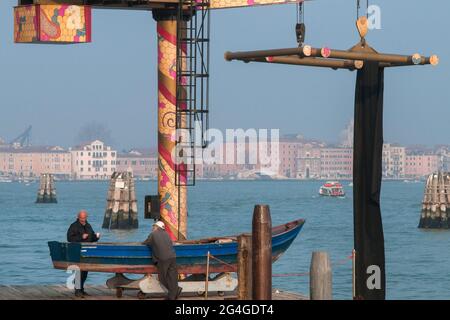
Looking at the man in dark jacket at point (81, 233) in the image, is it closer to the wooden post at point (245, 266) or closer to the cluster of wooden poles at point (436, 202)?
the wooden post at point (245, 266)

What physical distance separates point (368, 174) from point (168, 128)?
11912 millimetres

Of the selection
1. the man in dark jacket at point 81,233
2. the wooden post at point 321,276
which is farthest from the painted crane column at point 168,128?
the wooden post at point 321,276

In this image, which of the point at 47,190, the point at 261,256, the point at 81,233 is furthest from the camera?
the point at 47,190

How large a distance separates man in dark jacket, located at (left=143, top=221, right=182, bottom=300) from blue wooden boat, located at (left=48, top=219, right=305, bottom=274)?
1.40ft

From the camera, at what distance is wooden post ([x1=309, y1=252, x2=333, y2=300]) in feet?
70.1

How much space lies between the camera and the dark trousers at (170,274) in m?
27.2

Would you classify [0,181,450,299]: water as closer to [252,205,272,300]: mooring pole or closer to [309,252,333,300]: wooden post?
[252,205,272,300]: mooring pole

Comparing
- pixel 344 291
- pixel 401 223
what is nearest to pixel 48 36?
pixel 344 291

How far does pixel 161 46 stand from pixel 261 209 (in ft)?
38.5

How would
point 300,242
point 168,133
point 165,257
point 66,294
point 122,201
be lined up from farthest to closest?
point 122,201 → point 300,242 → point 168,133 → point 66,294 → point 165,257

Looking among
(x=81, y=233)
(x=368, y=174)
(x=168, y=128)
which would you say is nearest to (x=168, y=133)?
(x=168, y=128)

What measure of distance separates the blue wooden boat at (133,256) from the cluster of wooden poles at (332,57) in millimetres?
7044

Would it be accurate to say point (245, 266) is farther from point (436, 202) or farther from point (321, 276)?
point (436, 202)

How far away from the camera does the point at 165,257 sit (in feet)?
89.0
